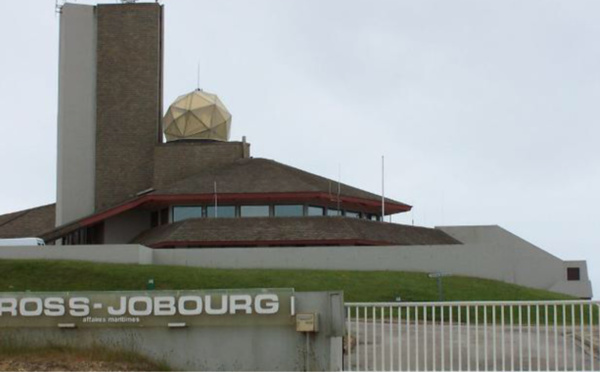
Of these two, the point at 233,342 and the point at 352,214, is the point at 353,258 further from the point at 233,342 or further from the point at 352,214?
the point at 233,342

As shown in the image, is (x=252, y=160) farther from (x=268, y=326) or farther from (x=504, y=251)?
(x=268, y=326)

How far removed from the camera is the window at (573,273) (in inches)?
2176

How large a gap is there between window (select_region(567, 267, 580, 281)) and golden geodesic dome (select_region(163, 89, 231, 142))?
20.4m

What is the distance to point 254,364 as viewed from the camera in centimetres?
2089

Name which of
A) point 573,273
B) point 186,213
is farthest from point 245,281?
point 573,273

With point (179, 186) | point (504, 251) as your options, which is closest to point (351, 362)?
point (504, 251)

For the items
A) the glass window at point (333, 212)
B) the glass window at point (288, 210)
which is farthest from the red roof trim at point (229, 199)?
the glass window at point (333, 212)

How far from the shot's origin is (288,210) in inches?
2053

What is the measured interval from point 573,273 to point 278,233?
17.0 m

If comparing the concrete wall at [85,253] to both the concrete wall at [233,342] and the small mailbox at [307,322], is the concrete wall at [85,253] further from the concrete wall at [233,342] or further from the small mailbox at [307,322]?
the small mailbox at [307,322]

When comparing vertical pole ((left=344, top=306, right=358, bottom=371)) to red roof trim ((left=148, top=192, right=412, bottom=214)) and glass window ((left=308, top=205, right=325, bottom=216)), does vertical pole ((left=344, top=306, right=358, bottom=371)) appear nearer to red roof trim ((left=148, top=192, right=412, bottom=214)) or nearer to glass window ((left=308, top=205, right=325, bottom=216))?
red roof trim ((left=148, top=192, right=412, bottom=214))

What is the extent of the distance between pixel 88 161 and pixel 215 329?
37.7 meters

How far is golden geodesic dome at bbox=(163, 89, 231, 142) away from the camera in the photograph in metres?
59.2

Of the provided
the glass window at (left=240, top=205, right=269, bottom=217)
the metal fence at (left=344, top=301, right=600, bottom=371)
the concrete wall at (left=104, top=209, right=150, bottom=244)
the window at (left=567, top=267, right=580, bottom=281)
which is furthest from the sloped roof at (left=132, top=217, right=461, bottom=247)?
the metal fence at (left=344, top=301, right=600, bottom=371)
